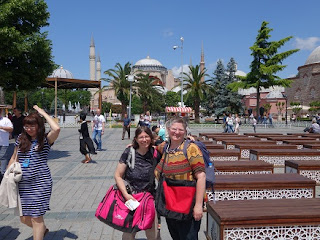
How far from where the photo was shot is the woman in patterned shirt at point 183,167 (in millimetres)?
2770

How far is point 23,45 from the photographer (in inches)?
393

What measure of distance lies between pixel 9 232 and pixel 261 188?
3.83 meters

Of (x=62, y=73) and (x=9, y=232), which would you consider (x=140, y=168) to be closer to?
(x=9, y=232)

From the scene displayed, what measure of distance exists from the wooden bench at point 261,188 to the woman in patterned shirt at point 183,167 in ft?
6.24

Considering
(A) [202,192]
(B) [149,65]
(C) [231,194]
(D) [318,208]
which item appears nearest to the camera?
(A) [202,192]

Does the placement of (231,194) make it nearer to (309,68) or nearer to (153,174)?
(153,174)

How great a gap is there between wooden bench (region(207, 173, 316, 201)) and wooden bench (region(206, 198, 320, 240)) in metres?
1.35

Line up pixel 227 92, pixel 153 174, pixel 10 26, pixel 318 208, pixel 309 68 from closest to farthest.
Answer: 1. pixel 153 174
2. pixel 318 208
3. pixel 10 26
4. pixel 227 92
5. pixel 309 68

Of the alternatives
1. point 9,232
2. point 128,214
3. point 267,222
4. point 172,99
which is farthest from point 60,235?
point 172,99

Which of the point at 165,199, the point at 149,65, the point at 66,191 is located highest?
the point at 149,65

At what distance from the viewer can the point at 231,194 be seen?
4.84 meters

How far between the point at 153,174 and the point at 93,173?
5701mm

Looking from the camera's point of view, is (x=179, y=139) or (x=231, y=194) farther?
(x=231, y=194)

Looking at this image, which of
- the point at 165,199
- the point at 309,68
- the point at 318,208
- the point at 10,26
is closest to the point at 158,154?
the point at 165,199
